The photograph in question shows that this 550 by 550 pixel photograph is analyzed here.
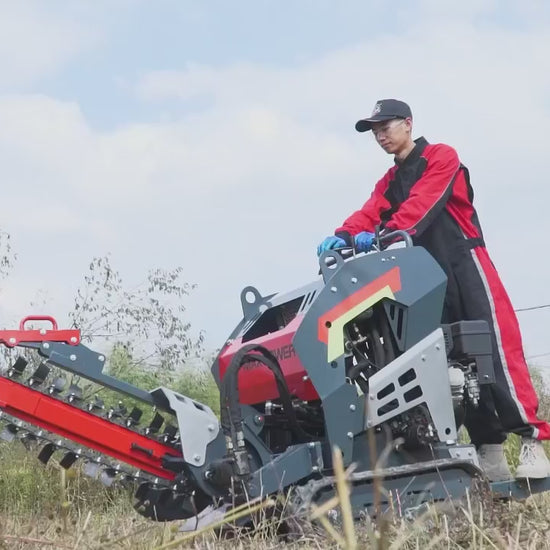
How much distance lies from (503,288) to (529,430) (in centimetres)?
70

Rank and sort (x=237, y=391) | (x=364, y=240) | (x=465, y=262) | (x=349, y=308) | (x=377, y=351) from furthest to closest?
(x=465, y=262)
(x=364, y=240)
(x=377, y=351)
(x=349, y=308)
(x=237, y=391)

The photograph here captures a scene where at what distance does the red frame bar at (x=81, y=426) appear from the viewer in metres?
4.12

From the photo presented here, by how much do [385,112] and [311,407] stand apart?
1650mm

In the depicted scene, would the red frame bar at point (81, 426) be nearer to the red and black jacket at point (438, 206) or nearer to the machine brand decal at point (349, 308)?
the machine brand decal at point (349, 308)

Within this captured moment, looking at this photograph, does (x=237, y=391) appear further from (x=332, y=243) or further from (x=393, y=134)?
(x=393, y=134)

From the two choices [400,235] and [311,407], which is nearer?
[311,407]

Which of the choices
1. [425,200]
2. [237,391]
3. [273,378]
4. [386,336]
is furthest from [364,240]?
[237,391]

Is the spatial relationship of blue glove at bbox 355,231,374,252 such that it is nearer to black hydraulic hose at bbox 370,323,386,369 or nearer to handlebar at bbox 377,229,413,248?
handlebar at bbox 377,229,413,248

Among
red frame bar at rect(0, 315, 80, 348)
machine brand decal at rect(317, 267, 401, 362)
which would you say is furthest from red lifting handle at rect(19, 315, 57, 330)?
machine brand decal at rect(317, 267, 401, 362)

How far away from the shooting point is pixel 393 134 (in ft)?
16.4

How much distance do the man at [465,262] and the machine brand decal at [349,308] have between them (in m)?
0.37

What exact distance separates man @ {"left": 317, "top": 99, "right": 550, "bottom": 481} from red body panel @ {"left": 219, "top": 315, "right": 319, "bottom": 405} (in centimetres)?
64

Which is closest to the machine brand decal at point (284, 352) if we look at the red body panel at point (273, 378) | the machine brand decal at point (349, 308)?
the red body panel at point (273, 378)

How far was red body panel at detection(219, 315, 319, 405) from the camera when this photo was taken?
4250 mm
